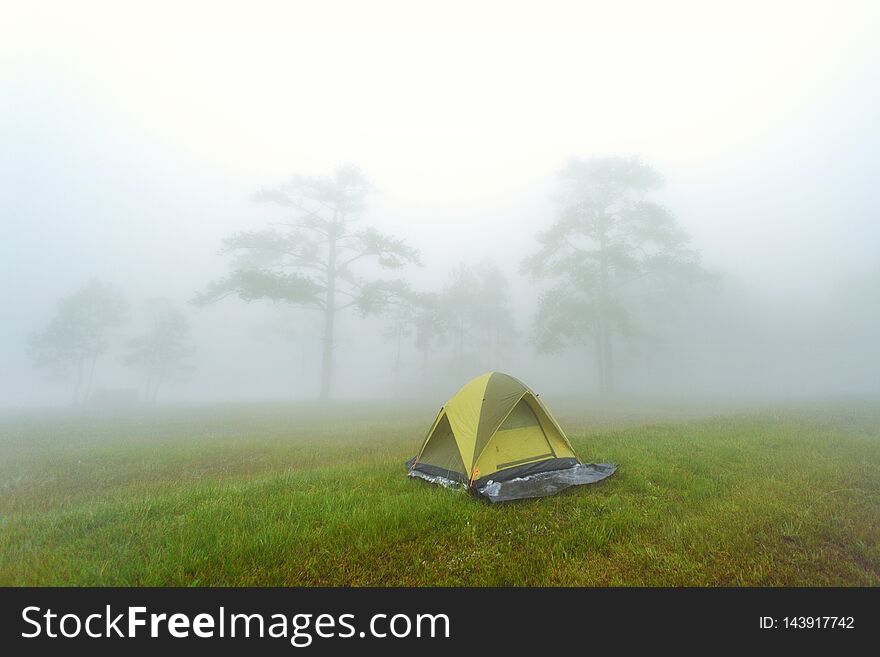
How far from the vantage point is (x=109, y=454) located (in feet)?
30.9

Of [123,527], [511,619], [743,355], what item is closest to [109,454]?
[123,527]

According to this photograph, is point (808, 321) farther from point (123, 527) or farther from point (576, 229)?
point (123, 527)

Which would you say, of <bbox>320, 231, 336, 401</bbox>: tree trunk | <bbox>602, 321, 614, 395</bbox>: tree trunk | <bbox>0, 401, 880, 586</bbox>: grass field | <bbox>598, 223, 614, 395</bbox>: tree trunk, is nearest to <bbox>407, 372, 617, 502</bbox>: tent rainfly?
<bbox>0, 401, 880, 586</bbox>: grass field

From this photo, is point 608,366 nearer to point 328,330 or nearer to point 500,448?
point 328,330

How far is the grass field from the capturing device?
130 inches

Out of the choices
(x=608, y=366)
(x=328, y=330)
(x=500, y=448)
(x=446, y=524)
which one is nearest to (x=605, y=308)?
(x=608, y=366)

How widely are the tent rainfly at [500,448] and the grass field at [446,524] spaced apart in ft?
1.50

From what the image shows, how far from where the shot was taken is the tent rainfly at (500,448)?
584cm

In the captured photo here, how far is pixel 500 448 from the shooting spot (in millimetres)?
6324

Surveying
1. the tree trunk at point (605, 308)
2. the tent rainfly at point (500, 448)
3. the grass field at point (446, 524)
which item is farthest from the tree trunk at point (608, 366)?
the tent rainfly at point (500, 448)

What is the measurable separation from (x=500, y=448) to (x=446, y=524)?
2.24 meters

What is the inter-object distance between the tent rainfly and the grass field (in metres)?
0.46

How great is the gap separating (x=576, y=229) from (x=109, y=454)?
30.6 m

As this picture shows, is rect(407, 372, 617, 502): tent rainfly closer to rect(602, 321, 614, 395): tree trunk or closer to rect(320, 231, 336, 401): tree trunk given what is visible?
rect(320, 231, 336, 401): tree trunk
